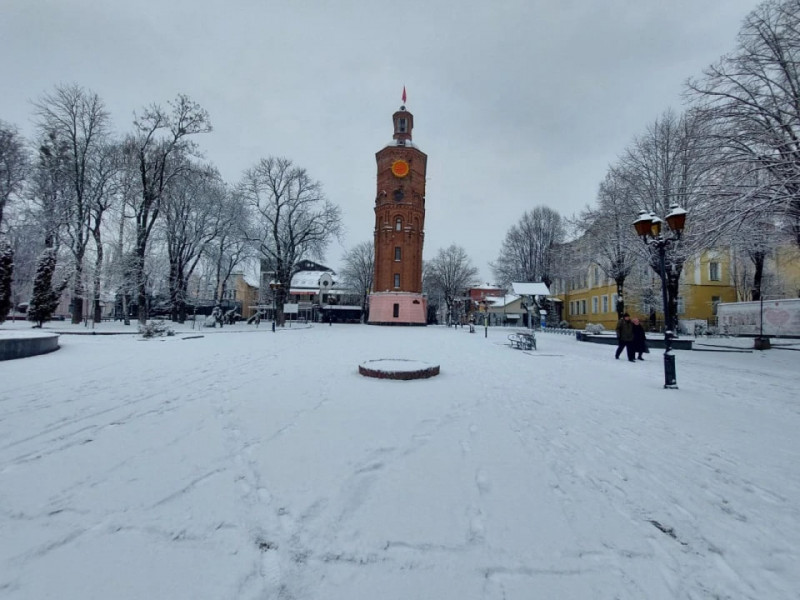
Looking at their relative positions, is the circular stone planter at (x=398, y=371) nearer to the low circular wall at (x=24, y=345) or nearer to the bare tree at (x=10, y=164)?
the low circular wall at (x=24, y=345)

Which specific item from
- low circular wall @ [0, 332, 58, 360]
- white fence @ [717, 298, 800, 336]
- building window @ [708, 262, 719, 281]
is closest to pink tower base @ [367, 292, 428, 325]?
white fence @ [717, 298, 800, 336]

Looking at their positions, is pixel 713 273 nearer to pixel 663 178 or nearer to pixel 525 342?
pixel 663 178

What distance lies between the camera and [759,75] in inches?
459

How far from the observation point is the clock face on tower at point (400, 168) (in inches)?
1901

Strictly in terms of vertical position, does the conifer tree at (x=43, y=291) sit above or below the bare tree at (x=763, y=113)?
below

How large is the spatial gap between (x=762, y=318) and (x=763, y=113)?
16672mm

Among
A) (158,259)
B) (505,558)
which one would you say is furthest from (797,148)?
(158,259)

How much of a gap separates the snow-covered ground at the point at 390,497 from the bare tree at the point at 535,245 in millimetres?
39008

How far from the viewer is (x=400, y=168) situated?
159ft

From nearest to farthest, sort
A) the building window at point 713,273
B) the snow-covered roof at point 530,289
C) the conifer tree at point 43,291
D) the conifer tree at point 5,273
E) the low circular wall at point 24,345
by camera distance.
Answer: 1. the low circular wall at point 24,345
2. the conifer tree at point 5,273
3. the conifer tree at point 43,291
4. the snow-covered roof at point 530,289
5. the building window at point 713,273

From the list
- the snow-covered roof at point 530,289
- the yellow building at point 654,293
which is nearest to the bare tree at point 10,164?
the snow-covered roof at point 530,289

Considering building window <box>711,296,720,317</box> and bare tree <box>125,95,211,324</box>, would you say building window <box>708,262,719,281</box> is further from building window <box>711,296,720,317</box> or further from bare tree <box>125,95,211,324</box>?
bare tree <box>125,95,211,324</box>

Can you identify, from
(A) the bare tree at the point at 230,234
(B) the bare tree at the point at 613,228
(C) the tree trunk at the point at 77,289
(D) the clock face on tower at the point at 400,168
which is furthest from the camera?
(D) the clock face on tower at the point at 400,168

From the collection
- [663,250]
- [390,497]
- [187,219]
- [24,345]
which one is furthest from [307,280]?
[390,497]
